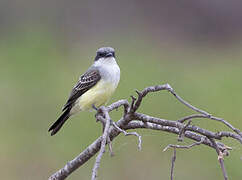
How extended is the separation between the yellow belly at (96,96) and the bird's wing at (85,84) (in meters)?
0.05

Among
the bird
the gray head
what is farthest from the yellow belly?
the gray head

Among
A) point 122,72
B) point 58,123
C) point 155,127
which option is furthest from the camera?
point 122,72

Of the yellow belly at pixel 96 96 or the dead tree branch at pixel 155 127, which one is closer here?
the dead tree branch at pixel 155 127

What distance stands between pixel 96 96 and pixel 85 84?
0.20 m

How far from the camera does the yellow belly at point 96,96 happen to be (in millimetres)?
4473

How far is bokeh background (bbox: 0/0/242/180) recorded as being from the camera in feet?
22.4

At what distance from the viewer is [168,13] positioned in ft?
41.8

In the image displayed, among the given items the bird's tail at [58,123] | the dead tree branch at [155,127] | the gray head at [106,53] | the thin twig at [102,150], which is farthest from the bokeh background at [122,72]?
the thin twig at [102,150]

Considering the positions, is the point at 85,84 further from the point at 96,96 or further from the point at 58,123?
the point at 58,123

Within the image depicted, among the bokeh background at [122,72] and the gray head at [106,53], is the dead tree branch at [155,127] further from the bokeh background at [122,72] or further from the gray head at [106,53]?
the gray head at [106,53]

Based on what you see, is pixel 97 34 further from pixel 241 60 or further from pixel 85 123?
pixel 85 123

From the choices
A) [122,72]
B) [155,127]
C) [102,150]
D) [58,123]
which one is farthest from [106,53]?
[122,72]

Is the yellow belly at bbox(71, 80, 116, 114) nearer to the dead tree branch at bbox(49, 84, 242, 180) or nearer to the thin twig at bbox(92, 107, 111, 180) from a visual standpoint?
the dead tree branch at bbox(49, 84, 242, 180)

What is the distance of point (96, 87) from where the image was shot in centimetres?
455
